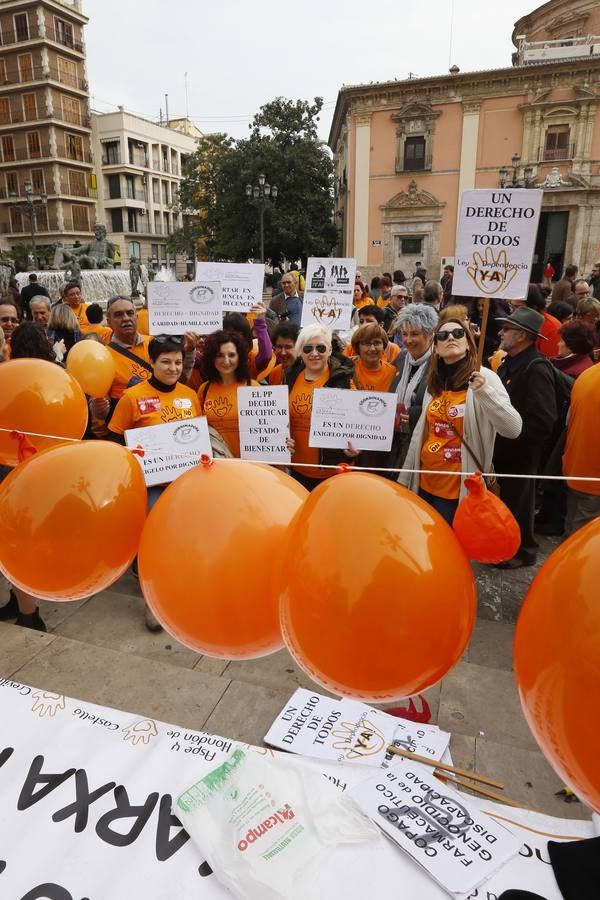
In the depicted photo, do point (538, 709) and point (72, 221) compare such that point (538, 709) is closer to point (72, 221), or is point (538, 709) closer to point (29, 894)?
point (29, 894)

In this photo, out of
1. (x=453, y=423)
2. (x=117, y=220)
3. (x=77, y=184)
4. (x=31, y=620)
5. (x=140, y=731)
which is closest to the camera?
(x=140, y=731)

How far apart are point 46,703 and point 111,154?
5118 cm

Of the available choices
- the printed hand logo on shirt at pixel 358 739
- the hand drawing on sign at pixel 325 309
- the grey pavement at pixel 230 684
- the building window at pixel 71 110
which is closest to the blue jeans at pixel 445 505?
the grey pavement at pixel 230 684

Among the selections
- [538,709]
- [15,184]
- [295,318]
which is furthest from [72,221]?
[538,709]

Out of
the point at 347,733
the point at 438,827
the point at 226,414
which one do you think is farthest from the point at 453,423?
the point at 438,827

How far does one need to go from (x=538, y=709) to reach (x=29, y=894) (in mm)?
1393

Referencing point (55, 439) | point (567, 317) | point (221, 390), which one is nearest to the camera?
point (55, 439)

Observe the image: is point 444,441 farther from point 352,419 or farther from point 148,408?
point 148,408

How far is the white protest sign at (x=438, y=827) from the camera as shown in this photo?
5.06 ft

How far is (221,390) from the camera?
334 cm

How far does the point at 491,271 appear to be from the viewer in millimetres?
3010

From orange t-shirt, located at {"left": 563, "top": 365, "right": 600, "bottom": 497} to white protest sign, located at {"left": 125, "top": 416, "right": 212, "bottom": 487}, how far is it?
1.70 meters

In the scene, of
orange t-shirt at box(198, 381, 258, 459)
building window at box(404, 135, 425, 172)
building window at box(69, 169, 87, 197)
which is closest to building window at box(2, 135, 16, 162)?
building window at box(69, 169, 87, 197)

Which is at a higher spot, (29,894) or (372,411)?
(372,411)
